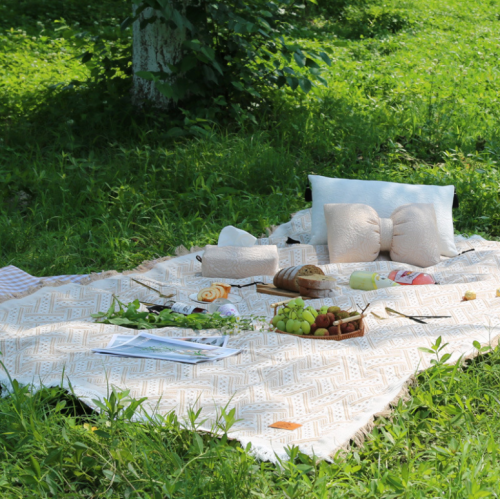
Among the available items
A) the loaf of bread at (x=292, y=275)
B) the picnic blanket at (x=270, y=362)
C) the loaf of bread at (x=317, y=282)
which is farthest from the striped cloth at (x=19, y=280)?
the loaf of bread at (x=317, y=282)

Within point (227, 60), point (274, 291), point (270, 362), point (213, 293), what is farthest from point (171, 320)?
point (227, 60)

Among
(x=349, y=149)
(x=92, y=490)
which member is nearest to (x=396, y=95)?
(x=349, y=149)

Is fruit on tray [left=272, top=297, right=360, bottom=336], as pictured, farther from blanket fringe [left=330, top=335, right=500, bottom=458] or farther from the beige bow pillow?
the beige bow pillow

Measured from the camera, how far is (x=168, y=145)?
6000 mm

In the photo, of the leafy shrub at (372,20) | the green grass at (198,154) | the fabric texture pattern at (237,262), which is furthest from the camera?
the leafy shrub at (372,20)

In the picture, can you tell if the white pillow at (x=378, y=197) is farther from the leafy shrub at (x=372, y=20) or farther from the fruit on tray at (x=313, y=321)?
the leafy shrub at (x=372, y=20)

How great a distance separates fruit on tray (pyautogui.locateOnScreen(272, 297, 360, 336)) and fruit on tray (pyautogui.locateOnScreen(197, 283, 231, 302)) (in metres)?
0.66

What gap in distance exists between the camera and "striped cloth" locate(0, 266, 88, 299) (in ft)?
11.3

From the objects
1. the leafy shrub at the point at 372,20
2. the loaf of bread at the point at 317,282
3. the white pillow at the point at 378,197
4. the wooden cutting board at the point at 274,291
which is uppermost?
the leafy shrub at the point at 372,20

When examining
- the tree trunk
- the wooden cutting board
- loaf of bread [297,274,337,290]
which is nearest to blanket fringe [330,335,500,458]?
loaf of bread [297,274,337,290]

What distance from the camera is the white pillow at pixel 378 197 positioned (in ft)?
14.4

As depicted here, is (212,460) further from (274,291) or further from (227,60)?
(227,60)

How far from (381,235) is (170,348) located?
2042 mm

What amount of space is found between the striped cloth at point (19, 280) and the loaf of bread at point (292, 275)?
1.19 m
